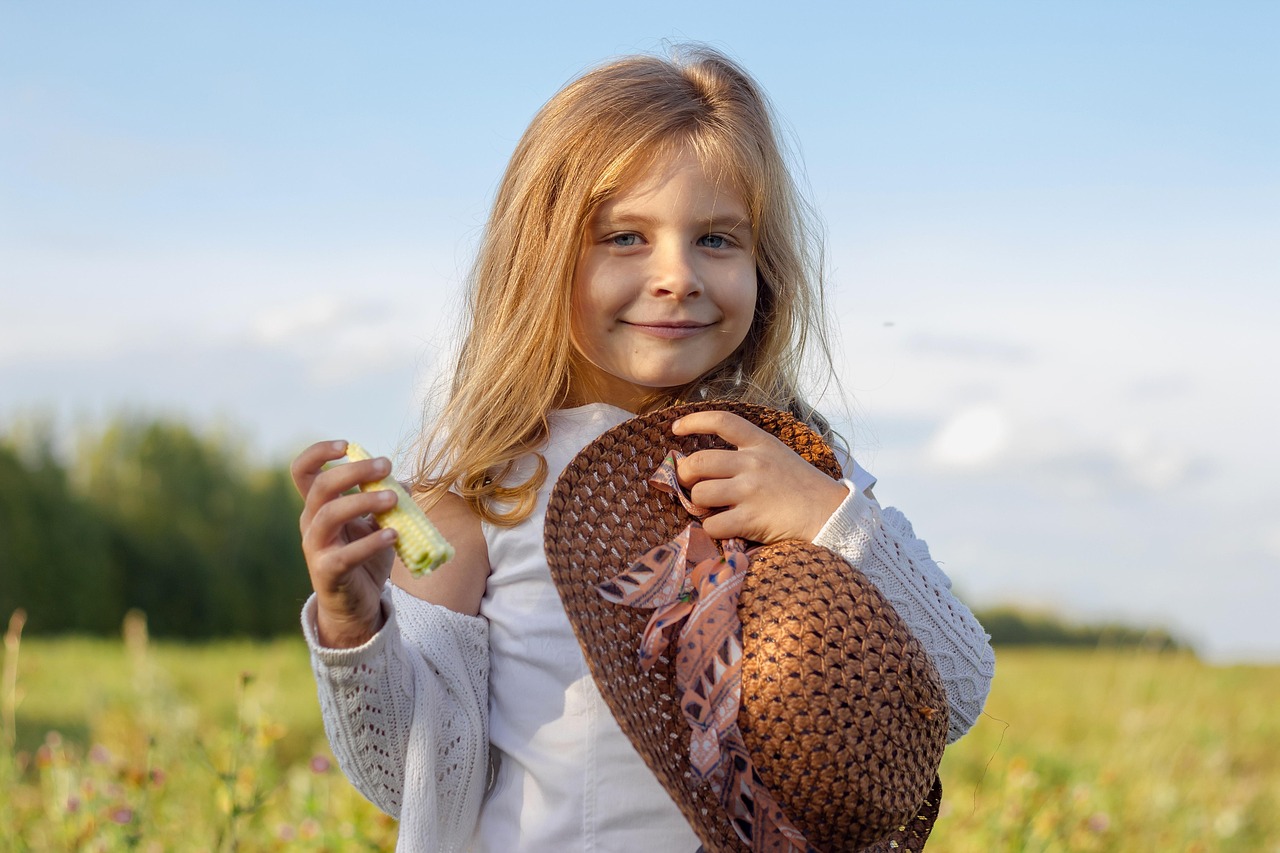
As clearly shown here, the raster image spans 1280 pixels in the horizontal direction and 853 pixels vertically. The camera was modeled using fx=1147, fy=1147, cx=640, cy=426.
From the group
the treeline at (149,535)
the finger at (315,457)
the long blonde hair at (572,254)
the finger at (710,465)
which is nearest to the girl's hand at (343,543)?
the finger at (315,457)

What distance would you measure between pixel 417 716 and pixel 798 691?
764 millimetres

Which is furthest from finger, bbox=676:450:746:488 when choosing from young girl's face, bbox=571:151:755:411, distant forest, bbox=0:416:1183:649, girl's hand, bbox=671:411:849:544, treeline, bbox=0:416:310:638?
treeline, bbox=0:416:310:638

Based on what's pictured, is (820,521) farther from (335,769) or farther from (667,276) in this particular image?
(335,769)

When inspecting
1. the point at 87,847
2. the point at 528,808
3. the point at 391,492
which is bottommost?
the point at 87,847

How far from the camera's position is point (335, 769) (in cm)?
503

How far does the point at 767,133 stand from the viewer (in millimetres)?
2576

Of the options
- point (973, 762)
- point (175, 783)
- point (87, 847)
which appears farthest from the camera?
point (973, 762)

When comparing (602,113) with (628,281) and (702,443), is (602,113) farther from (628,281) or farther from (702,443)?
(702,443)

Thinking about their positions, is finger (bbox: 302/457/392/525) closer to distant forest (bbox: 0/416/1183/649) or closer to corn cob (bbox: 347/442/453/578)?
corn cob (bbox: 347/442/453/578)

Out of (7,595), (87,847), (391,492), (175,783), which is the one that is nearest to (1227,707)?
(175,783)

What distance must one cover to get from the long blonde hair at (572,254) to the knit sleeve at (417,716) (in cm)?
27

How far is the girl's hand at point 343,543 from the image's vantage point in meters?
1.79

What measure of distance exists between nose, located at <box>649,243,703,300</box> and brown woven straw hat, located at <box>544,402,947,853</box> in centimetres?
49

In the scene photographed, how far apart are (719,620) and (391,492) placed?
0.55 meters
